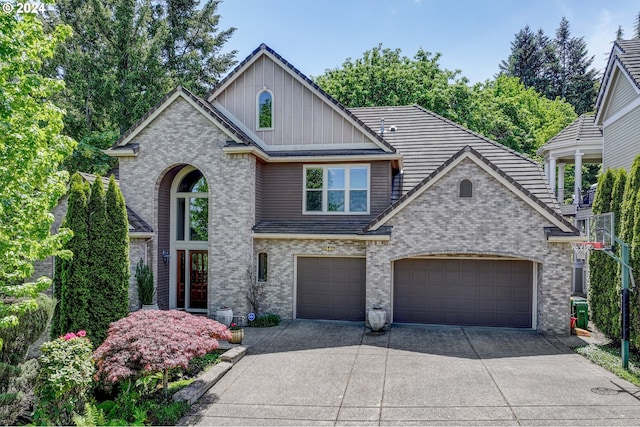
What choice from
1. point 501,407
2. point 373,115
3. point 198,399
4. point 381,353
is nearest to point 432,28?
point 373,115

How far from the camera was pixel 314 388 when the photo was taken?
8672 millimetres

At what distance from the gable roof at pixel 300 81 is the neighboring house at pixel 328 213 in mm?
46

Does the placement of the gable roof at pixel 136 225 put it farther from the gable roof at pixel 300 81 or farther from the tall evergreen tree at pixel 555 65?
the tall evergreen tree at pixel 555 65

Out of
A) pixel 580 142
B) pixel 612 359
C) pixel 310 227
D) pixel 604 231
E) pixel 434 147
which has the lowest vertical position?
pixel 612 359

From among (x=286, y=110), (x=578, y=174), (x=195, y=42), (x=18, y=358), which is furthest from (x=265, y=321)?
(x=195, y=42)

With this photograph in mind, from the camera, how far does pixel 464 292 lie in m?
13.8

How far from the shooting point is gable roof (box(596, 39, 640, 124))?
49.5 ft

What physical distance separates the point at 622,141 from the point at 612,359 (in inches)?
407

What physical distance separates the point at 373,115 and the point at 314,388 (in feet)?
43.3

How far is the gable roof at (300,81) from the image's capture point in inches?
585

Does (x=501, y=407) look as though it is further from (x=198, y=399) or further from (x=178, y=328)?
(x=178, y=328)

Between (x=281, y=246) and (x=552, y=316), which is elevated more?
(x=281, y=246)

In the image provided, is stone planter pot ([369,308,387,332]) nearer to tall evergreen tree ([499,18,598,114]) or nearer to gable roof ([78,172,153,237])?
gable roof ([78,172,153,237])
